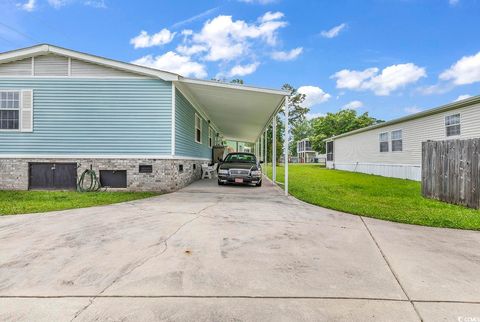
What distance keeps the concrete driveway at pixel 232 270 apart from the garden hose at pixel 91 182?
3855mm

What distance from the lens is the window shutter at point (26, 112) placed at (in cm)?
898

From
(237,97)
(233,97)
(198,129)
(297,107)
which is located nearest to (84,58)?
(233,97)

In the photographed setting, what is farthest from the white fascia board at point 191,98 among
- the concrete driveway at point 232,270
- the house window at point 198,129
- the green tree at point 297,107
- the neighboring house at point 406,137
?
the green tree at point 297,107

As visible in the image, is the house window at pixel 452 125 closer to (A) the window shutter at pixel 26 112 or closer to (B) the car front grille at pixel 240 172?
(B) the car front grille at pixel 240 172

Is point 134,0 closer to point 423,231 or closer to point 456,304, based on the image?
point 423,231

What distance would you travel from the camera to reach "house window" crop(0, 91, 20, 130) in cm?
900

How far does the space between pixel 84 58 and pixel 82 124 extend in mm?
2113

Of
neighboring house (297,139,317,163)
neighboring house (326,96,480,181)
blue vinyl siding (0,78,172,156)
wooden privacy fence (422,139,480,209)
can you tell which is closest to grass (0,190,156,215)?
blue vinyl siding (0,78,172,156)

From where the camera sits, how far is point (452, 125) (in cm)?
1198

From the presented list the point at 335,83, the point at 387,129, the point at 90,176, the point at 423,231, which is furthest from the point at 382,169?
the point at 335,83

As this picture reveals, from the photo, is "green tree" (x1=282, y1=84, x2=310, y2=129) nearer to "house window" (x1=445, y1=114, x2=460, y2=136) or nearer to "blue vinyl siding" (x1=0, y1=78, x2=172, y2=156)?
"house window" (x1=445, y1=114, x2=460, y2=136)

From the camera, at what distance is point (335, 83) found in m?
40.5

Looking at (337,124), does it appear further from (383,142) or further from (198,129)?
(198,129)

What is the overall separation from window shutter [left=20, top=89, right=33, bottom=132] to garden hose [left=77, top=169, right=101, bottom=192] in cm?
231
